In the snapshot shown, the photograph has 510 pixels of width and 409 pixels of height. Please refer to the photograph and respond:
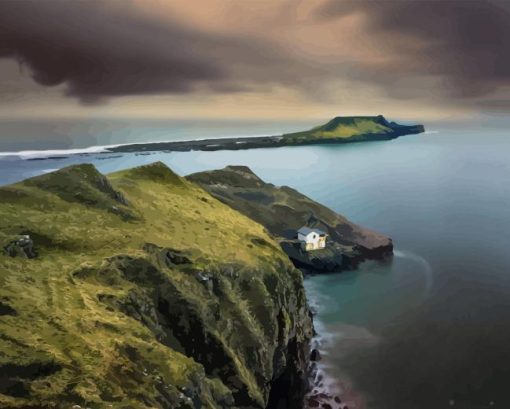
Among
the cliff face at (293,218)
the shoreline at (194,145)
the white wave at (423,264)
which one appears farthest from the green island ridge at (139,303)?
the white wave at (423,264)

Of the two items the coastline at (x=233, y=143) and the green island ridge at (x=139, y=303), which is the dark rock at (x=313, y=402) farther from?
the coastline at (x=233, y=143)

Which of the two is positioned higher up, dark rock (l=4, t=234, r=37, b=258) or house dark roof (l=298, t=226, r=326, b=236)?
dark rock (l=4, t=234, r=37, b=258)

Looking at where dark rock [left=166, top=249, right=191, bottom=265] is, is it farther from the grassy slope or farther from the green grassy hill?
the grassy slope

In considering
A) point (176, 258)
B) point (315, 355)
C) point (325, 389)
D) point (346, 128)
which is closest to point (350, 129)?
point (346, 128)

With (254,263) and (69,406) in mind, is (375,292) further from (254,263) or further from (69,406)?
(69,406)

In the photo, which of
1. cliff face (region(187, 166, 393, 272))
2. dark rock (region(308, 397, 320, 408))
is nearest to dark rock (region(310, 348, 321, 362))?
dark rock (region(308, 397, 320, 408))

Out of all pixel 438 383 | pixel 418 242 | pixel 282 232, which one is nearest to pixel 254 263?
pixel 438 383

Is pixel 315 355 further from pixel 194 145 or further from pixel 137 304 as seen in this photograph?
pixel 194 145
